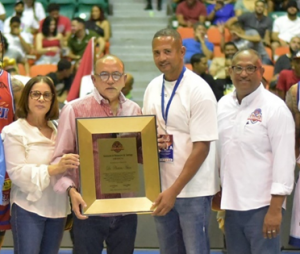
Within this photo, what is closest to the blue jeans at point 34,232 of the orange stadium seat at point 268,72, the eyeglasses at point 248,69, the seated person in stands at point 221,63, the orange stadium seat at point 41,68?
the eyeglasses at point 248,69

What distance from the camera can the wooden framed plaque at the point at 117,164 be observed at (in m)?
3.52

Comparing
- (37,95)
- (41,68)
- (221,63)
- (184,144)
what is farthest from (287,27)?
(37,95)

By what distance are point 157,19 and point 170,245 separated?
7.76 m

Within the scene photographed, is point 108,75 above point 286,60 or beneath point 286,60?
above

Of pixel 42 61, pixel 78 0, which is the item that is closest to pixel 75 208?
pixel 42 61

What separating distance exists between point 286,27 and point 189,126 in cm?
720

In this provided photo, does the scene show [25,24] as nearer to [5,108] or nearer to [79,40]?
[79,40]

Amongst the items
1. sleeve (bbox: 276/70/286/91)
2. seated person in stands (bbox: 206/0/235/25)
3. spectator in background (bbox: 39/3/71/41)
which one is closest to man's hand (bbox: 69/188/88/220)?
sleeve (bbox: 276/70/286/91)

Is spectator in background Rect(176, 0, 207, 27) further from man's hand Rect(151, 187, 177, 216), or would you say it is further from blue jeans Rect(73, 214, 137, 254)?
man's hand Rect(151, 187, 177, 216)

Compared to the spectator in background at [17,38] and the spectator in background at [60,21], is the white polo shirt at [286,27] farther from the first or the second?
the spectator in background at [17,38]

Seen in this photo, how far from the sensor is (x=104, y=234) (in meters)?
3.73

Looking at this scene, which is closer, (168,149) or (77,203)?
(77,203)

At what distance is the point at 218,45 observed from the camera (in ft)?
34.1

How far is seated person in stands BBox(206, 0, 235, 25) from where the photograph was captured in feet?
35.1
